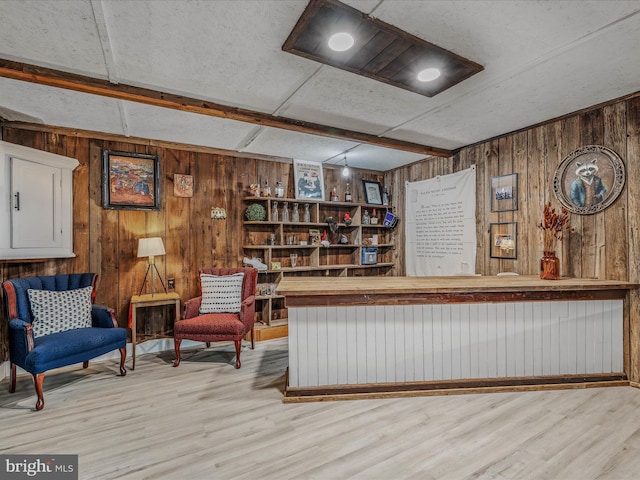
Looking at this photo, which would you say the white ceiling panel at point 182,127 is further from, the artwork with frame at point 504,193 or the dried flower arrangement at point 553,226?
the dried flower arrangement at point 553,226

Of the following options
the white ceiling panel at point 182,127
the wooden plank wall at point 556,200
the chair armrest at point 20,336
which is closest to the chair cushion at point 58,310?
the chair armrest at point 20,336

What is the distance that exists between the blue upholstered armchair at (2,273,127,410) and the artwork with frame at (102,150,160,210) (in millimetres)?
893

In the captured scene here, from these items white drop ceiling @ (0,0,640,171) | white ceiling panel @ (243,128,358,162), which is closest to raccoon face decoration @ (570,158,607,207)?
white drop ceiling @ (0,0,640,171)

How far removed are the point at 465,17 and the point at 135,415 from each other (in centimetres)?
332

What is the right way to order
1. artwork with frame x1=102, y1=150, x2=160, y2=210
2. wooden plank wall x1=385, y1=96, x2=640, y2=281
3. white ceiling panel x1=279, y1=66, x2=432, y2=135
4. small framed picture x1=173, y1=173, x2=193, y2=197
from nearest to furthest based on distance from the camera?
white ceiling panel x1=279, y1=66, x2=432, y2=135, wooden plank wall x1=385, y1=96, x2=640, y2=281, artwork with frame x1=102, y1=150, x2=160, y2=210, small framed picture x1=173, y1=173, x2=193, y2=197

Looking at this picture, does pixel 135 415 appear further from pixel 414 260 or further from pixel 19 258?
pixel 414 260

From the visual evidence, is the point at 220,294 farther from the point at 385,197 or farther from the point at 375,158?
the point at 385,197

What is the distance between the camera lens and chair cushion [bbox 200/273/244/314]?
3721 millimetres

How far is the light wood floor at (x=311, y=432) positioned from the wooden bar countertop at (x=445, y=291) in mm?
776

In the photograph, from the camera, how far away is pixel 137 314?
150 inches

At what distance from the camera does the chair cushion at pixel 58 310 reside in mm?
2875

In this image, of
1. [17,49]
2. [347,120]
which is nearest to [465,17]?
[347,120]

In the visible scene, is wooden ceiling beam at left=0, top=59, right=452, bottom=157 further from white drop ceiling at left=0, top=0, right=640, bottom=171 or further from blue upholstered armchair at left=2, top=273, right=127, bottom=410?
blue upholstered armchair at left=2, top=273, right=127, bottom=410

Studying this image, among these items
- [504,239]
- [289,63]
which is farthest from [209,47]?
[504,239]
